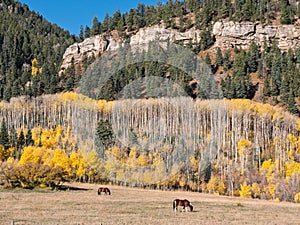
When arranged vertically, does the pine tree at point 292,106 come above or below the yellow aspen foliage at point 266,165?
above

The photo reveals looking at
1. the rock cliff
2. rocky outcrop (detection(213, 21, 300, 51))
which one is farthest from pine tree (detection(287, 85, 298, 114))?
the rock cliff

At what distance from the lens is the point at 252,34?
16988 cm

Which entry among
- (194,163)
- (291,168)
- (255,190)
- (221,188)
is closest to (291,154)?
(291,168)

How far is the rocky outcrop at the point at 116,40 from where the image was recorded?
182500 millimetres

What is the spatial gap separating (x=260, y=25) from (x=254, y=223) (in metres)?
154

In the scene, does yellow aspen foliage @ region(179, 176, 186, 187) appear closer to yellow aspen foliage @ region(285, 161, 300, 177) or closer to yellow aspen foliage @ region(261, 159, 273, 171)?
yellow aspen foliage @ region(261, 159, 273, 171)

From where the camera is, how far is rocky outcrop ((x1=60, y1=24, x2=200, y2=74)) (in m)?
182

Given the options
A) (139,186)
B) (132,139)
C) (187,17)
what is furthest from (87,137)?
(187,17)

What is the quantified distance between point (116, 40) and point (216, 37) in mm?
44420

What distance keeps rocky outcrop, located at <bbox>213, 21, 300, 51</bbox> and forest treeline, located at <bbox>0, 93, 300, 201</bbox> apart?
202 ft

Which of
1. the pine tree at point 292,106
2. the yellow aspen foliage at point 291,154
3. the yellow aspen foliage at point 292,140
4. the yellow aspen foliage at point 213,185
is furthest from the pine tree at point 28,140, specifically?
the pine tree at point 292,106

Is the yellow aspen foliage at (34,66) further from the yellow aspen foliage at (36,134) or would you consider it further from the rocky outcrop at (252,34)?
the rocky outcrop at (252,34)

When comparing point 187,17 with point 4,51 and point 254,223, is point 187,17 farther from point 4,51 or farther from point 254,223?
point 254,223

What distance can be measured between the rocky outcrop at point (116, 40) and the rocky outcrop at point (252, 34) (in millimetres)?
10734
